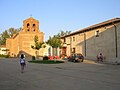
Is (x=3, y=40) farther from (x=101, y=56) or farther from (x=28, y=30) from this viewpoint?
(x=101, y=56)

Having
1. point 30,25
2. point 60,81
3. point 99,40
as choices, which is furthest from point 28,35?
point 60,81

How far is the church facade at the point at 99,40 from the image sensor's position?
98.7 ft

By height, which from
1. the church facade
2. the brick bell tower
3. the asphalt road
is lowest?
the asphalt road

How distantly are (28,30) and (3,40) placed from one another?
54539mm

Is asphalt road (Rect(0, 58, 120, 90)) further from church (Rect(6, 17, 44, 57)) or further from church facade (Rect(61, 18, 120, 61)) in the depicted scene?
church (Rect(6, 17, 44, 57))

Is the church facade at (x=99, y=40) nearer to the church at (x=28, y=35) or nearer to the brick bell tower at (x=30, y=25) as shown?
the brick bell tower at (x=30, y=25)

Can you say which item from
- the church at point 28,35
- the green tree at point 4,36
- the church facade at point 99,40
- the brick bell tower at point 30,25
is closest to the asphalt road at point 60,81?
the church facade at point 99,40

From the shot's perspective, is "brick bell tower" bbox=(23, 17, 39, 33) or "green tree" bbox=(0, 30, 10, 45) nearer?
"brick bell tower" bbox=(23, 17, 39, 33)

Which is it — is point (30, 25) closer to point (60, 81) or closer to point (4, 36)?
point (60, 81)

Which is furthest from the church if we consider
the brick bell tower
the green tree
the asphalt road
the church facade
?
the green tree

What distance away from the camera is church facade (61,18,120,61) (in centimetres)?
3009

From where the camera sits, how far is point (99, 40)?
3425 cm

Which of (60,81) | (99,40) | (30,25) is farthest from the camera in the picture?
(30,25)

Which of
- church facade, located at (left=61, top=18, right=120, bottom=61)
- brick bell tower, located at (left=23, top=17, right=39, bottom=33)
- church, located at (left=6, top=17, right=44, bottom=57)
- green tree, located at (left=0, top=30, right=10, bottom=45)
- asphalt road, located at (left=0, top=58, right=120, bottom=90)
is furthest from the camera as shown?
green tree, located at (left=0, top=30, right=10, bottom=45)
